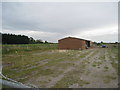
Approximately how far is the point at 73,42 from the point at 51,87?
17.1 meters

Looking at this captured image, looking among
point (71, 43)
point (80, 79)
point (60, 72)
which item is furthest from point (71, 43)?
point (80, 79)

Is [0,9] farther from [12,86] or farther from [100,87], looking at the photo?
[100,87]

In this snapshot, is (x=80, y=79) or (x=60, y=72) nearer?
(x=80, y=79)

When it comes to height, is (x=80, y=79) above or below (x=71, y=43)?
below

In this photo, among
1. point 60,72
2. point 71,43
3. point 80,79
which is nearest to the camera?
point 80,79

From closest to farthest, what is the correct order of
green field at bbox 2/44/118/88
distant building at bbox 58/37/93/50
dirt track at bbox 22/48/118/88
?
dirt track at bbox 22/48/118/88, green field at bbox 2/44/118/88, distant building at bbox 58/37/93/50

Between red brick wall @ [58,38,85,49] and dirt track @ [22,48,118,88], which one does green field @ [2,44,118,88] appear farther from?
red brick wall @ [58,38,85,49]

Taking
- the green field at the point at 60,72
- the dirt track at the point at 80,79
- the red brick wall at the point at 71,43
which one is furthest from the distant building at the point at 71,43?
the dirt track at the point at 80,79

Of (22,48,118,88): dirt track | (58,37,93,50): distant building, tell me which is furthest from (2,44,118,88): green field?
(58,37,93,50): distant building

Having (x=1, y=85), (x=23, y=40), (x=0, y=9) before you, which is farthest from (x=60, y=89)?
(x=23, y=40)

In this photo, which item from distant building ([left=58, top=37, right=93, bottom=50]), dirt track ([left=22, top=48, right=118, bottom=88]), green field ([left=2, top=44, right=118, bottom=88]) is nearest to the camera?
dirt track ([left=22, top=48, right=118, bottom=88])

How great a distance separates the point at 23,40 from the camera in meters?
40.6

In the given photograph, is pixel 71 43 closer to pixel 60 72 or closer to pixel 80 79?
pixel 60 72

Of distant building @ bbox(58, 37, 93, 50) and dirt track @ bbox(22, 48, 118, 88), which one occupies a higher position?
distant building @ bbox(58, 37, 93, 50)
